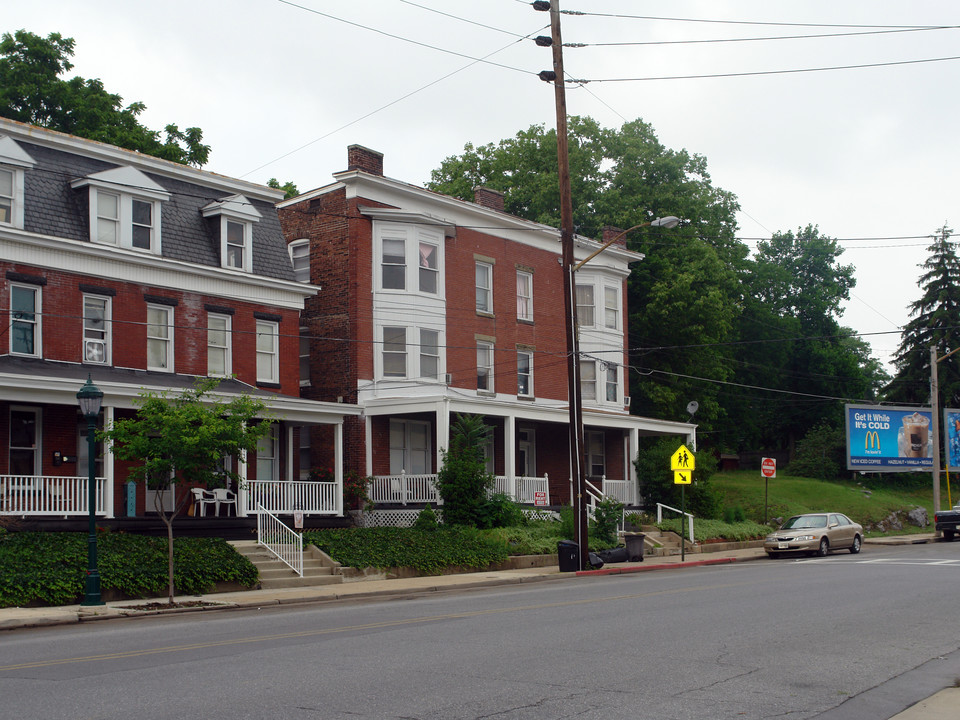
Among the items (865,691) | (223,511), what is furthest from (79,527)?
(865,691)

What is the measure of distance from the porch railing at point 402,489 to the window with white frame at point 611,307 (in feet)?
40.6

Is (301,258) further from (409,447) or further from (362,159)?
(409,447)

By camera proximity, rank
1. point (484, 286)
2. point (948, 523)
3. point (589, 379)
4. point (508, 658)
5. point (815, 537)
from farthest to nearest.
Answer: point (948, 523) → point (589, 379) → point (484, 286) → point (815, 537) → point (508, 658)

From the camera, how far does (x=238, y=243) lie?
3034cm

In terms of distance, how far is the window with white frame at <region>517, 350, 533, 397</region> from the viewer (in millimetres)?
37438

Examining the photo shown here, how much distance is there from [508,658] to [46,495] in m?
16.1

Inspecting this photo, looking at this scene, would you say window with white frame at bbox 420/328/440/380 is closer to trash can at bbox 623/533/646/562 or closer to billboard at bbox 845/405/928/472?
trash can at bbox 623/533/646/562

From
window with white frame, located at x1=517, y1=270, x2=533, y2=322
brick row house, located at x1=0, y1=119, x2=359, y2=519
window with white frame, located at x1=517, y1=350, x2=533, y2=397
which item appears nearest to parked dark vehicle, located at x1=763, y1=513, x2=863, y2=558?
window with white frame, located at x1=517, y1=350, x2=533, y2=397

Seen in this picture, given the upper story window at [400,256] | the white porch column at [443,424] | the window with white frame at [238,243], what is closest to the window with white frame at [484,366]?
the upper story window at [400,256]

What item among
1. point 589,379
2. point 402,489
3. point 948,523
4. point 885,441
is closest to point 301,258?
point 402,489

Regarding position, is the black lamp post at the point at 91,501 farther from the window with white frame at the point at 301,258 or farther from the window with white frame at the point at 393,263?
the window with white frame at the point at 301,258

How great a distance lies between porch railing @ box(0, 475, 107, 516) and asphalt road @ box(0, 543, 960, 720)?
695 cm

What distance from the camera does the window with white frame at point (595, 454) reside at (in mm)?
41156

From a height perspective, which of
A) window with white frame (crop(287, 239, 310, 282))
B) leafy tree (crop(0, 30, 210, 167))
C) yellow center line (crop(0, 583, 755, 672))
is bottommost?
yellow center line (crop(0, 583, 755, 672))
